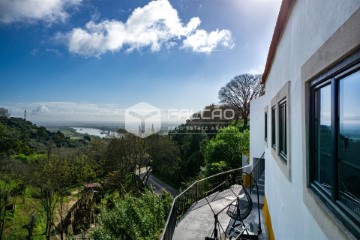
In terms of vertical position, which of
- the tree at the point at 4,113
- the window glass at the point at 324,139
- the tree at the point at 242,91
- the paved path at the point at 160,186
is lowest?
the paved path at the point at 160,186

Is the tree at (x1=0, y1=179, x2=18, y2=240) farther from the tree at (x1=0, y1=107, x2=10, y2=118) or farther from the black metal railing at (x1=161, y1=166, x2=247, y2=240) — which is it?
the tree at (x1=0, y1=107, x2=10, y2=118)

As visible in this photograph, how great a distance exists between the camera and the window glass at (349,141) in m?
1.30

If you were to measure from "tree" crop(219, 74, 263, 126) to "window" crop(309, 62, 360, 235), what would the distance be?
26.7m

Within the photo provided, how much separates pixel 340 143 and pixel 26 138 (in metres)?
35.5

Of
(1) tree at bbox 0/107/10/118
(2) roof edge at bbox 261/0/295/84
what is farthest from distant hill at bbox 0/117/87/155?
(2) roof edge at bbox 261/0/295/84

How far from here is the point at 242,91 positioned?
28984 millimetres

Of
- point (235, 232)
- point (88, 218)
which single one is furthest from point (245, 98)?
point (235, 232)

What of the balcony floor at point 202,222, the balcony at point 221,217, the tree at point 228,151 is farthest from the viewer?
the tree at point 228,151

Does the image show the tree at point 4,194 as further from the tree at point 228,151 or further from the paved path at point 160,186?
the tree at point 228,151

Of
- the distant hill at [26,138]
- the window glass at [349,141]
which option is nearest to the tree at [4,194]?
the distant hill at [26,138]

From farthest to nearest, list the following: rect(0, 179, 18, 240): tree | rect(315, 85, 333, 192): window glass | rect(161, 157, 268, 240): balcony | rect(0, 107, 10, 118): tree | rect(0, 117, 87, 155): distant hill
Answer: rect(0, 107, 10, 118): tree → rect(0, 117, 87, 155): distant hill → rect(0, 179, 18, 240): tree → rect(161, 157, 268, 240): balcony → rect(315, 85, 333, 192): window glass

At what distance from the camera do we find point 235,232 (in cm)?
605

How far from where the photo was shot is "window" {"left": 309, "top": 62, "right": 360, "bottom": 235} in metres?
1.32

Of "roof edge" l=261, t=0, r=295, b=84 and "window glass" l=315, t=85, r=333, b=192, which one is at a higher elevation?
"roof edge" l=261, t=0, r=295, b=84
